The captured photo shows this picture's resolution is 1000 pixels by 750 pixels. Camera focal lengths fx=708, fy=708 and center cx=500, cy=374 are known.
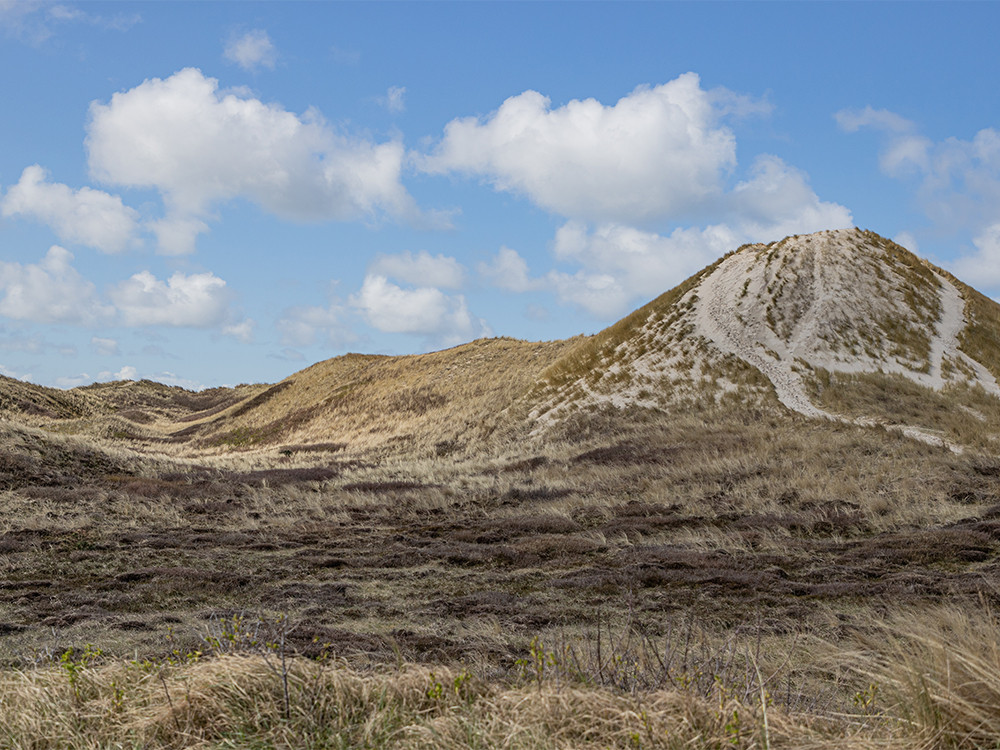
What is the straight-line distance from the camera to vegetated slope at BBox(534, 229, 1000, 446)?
119 ft

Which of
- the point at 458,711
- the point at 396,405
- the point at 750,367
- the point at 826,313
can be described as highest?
the point at 826,313

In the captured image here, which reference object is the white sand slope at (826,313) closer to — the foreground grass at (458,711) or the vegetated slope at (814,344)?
the vegetated slope at (814,344)

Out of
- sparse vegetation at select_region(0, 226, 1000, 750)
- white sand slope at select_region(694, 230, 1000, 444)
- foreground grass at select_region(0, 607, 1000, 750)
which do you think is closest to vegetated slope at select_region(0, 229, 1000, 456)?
white sand slope at select_region(694, 230, 1000, 444)

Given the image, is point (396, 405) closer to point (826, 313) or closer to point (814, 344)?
point (814, 344)

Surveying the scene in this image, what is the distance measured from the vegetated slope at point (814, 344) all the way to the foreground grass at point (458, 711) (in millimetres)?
29586

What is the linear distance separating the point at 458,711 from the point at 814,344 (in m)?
40.4

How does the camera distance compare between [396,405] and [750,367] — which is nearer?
[750,367]

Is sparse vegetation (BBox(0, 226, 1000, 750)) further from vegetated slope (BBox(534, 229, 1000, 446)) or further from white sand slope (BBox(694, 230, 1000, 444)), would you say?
white sand slope (BBox(694, 230, 1000, 444))

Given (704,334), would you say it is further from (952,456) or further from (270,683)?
(270,683)

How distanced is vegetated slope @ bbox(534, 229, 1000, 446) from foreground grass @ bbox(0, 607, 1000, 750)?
29.6m

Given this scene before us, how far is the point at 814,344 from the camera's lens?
40.6m

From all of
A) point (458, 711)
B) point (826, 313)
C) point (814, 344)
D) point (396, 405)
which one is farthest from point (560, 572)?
point (396, 405)

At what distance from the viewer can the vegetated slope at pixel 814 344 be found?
119ft

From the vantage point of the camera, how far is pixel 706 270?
51531 mm
